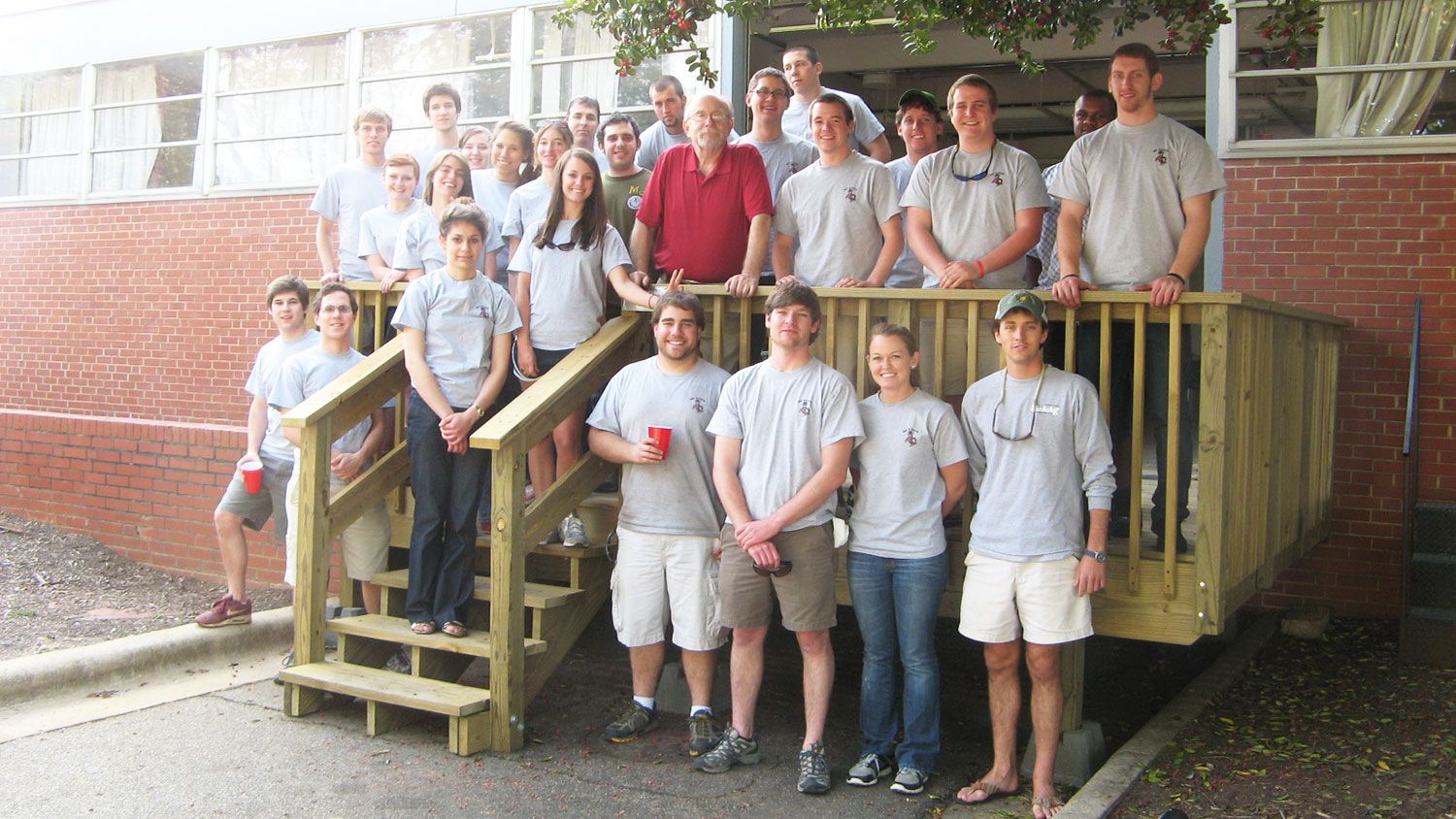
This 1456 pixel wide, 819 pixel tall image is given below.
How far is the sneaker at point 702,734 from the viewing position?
5.13 metres

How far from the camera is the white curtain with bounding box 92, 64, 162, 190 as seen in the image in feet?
39.0

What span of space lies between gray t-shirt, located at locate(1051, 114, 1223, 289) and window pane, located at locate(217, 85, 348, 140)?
7450mm

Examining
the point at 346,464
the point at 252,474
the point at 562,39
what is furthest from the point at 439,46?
the point at 346,464

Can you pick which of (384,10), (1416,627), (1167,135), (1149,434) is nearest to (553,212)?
(1167,135)

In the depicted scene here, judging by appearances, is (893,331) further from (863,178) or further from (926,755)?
(926,755)

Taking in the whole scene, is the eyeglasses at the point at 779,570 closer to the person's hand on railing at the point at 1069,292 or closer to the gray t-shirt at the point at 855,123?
the person's hand on railing at the point at 1069,292

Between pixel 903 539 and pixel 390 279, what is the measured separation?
2879 mm

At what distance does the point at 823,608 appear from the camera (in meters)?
4.89

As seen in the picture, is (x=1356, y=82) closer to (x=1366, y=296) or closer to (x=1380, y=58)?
(x=1380, y=58)

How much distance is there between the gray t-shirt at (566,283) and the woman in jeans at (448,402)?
0.84 ft

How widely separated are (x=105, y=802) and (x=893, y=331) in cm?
322

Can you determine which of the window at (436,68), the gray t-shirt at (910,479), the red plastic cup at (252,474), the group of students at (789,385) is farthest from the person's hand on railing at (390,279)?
the window at (436,68)

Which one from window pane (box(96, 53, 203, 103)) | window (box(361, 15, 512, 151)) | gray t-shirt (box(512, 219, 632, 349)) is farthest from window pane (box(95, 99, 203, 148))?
gray t-shirt (box(512, 219, 632, 349))

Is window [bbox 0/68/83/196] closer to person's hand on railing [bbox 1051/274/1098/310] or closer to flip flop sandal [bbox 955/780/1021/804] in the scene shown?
person's hand on railing [bbox 1051/274/1098/310]
